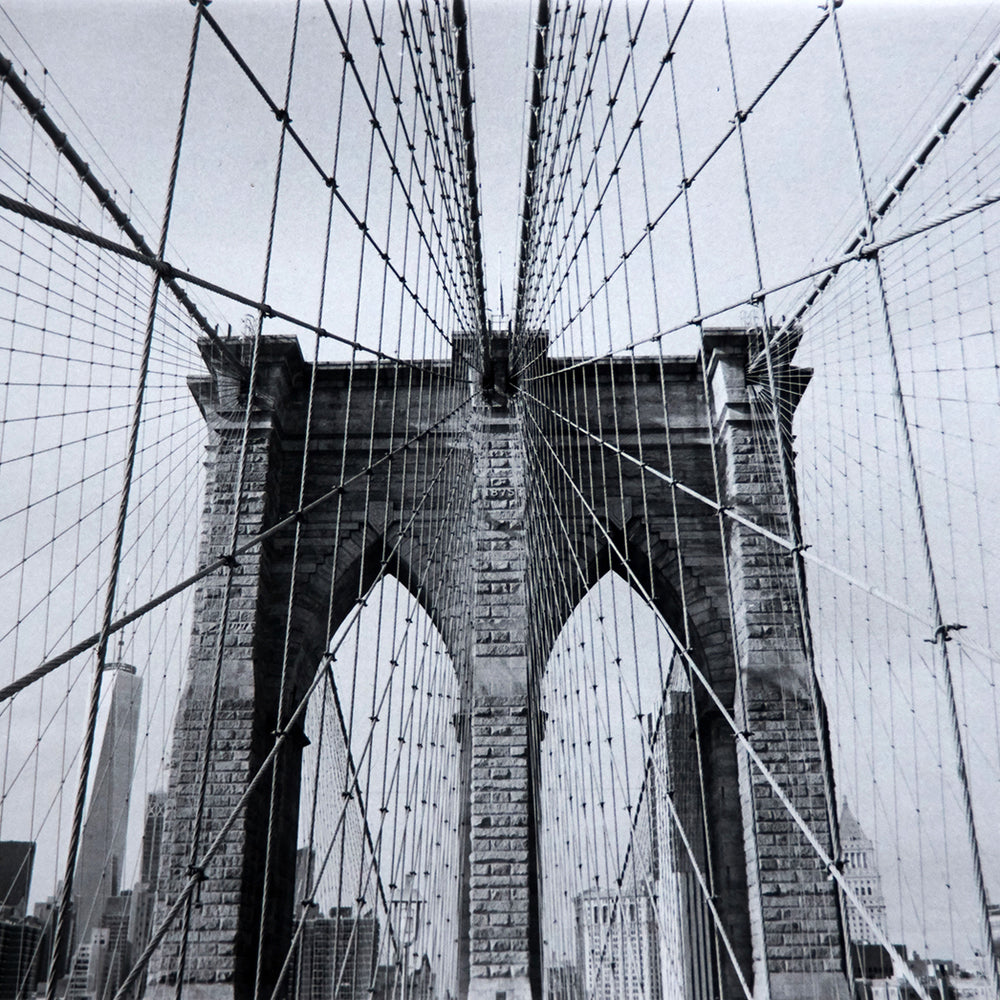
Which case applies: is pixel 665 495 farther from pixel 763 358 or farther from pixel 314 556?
pixel 314 556

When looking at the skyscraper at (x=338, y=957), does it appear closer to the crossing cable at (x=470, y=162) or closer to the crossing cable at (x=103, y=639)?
the crossing cable at (x=103, y=639)

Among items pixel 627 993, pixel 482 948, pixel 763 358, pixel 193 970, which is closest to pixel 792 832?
pixel 627 993

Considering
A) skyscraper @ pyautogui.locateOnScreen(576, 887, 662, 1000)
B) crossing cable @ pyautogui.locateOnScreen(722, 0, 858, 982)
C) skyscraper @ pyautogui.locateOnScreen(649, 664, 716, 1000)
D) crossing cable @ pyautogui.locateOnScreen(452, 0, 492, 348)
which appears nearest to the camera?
crossing cable @ pyautogui.locateOnScreen(722, 0, 858, 982)

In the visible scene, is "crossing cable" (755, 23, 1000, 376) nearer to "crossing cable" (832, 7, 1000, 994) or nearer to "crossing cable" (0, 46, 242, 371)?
"crossing cable" (832, 7, 1000, 994)

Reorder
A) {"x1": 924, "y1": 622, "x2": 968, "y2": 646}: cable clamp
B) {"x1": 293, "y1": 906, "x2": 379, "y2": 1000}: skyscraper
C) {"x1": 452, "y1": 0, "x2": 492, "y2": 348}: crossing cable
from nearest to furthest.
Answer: {"x1": 924, "y1": 622, "x2": 968, "y2": 646}: cable clamp
{"x1": 293, "y1": 906, "x2": 379, "y2": 1000}: skyscraper
{"x1": 452, "y1": 0, "x2": 492, "y2": 348}: crossing cable

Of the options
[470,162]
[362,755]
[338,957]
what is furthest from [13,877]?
[470,162]

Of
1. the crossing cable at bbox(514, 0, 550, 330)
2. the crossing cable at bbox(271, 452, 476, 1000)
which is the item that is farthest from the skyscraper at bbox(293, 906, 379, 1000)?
the crossing cable at bbox(514, 0, 550, 330)

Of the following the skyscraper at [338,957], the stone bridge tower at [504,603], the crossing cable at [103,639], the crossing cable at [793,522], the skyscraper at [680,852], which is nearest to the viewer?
the crossing cable at [103,639]

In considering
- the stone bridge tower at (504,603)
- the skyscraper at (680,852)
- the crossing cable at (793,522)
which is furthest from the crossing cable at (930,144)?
the skyscraper at (680,852)

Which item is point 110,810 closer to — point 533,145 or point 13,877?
point 13,877
